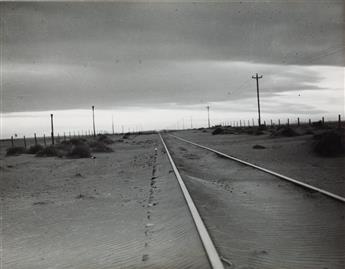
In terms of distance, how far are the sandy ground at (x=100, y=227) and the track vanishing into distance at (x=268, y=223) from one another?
0.37 m

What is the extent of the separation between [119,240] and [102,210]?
2937 mm

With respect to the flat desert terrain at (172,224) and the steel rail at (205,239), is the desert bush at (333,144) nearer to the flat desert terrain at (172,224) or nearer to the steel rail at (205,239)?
the flat desert terrain at (172,224)

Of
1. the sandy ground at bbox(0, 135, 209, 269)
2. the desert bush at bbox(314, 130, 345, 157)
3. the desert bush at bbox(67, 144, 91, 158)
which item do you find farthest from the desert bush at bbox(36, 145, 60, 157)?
the desert bush at bbox(314, 130, 345, 157)

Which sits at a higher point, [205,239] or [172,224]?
[205,239]

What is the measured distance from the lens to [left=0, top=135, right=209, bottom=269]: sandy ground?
575 centimetres

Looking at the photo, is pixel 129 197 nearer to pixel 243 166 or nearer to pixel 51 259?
pixel 51 259

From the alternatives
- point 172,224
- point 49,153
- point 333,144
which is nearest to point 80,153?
point 49,153

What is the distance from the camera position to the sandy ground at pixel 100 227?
5.75 meters

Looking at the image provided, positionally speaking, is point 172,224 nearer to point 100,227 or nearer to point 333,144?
point 100,227

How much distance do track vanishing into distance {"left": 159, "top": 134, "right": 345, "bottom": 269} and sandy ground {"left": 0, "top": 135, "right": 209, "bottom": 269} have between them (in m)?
0.37

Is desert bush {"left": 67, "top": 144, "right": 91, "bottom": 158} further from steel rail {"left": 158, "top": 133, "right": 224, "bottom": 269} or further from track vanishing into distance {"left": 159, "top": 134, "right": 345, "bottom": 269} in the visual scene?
steel rail {"left": 158, "top": 133, "right": 224, "bottom": 269}

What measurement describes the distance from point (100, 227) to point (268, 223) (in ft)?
10.1

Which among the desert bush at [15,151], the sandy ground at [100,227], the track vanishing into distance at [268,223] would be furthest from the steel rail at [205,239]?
the desert bush at [15,151]

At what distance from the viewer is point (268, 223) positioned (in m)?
7.39
